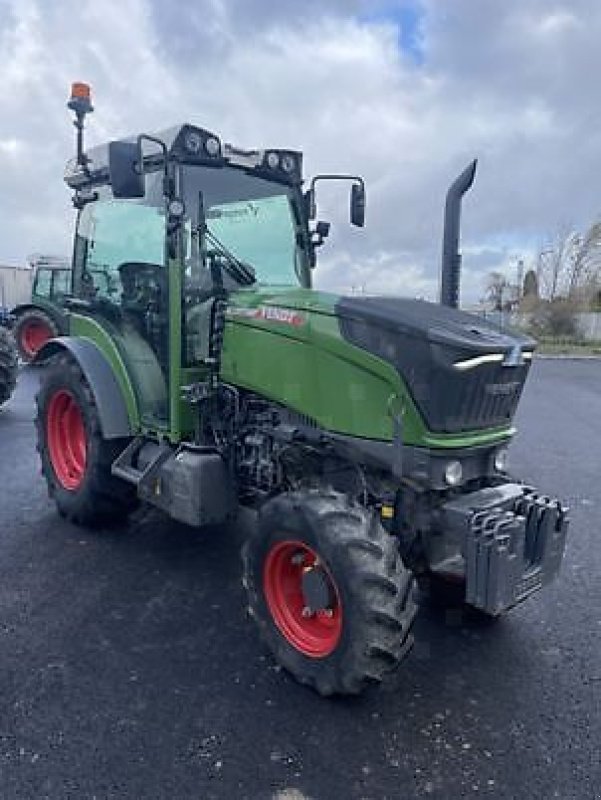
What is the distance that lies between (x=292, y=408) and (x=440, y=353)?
0.88 m

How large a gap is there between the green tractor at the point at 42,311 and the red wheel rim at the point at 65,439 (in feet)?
30.4

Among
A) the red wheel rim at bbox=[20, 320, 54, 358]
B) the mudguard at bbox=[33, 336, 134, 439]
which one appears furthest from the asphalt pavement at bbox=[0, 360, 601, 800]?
the red wheel rim at bbox=[20, 320, 54, 358]

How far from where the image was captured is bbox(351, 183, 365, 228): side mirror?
417 cm

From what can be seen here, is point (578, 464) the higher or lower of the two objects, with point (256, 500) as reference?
lower

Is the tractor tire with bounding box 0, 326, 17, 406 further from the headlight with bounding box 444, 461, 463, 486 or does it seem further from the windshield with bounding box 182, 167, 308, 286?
the headlight with bounding box 444, 461, 463, 486

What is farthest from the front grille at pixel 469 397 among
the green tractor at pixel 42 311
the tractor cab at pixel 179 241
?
the green tractor at pixel 42 311

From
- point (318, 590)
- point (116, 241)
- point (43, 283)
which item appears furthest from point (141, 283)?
point (43, 283)

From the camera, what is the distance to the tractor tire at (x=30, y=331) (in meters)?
14.0

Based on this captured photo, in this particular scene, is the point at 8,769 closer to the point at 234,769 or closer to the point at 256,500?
the point at 234,769

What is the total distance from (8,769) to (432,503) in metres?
2.06

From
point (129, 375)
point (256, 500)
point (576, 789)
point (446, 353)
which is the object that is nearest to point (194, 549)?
point (256, 500)

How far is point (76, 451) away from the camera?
16.6 ft

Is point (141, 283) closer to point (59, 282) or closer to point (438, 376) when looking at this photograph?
point (438, 376)

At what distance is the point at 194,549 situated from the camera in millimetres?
4410
